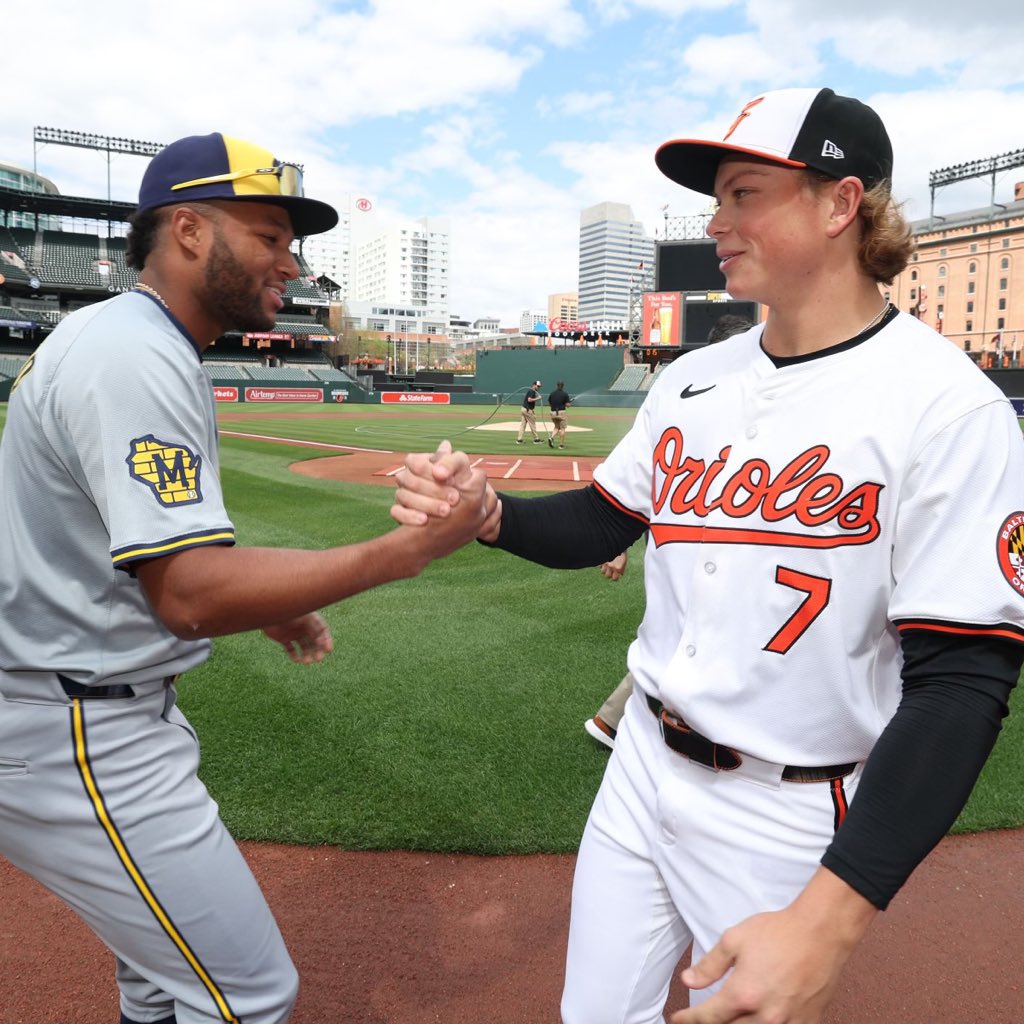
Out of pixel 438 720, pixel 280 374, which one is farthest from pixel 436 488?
pixel 280 374

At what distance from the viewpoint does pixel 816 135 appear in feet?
5.29

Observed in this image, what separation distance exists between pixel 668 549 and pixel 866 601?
0.43m

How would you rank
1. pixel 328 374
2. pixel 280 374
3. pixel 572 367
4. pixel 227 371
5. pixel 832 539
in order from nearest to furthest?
pixel 832 539 < pixel 227 371 < pixel 280 374 < pixel 328 374 < pixel 572 367

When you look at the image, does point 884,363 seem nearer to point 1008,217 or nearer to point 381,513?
point 381,513

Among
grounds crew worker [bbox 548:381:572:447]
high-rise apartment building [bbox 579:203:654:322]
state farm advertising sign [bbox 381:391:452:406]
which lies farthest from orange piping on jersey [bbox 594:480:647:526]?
high-rise apartment building [bbox 579:203:654:322]

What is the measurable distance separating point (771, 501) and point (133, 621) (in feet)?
4.45

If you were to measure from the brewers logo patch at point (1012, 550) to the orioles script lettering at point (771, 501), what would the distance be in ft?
0.65

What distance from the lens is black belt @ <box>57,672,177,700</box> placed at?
170cm

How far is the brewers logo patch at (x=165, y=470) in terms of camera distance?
1561 millimetres

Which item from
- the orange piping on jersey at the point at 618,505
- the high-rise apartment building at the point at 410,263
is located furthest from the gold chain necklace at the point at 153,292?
the high-rise apartment building at the point at 410,263

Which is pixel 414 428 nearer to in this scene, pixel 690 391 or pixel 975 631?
pixel 690 391

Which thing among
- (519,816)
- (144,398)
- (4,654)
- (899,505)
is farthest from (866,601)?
(519,816)

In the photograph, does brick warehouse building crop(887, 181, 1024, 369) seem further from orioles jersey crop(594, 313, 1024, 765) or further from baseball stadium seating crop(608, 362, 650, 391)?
orioles jersey crop(594, 313, 1024, 765)

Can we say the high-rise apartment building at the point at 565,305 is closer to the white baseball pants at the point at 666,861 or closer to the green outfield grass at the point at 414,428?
the green outfield grass at the point at 414,428
